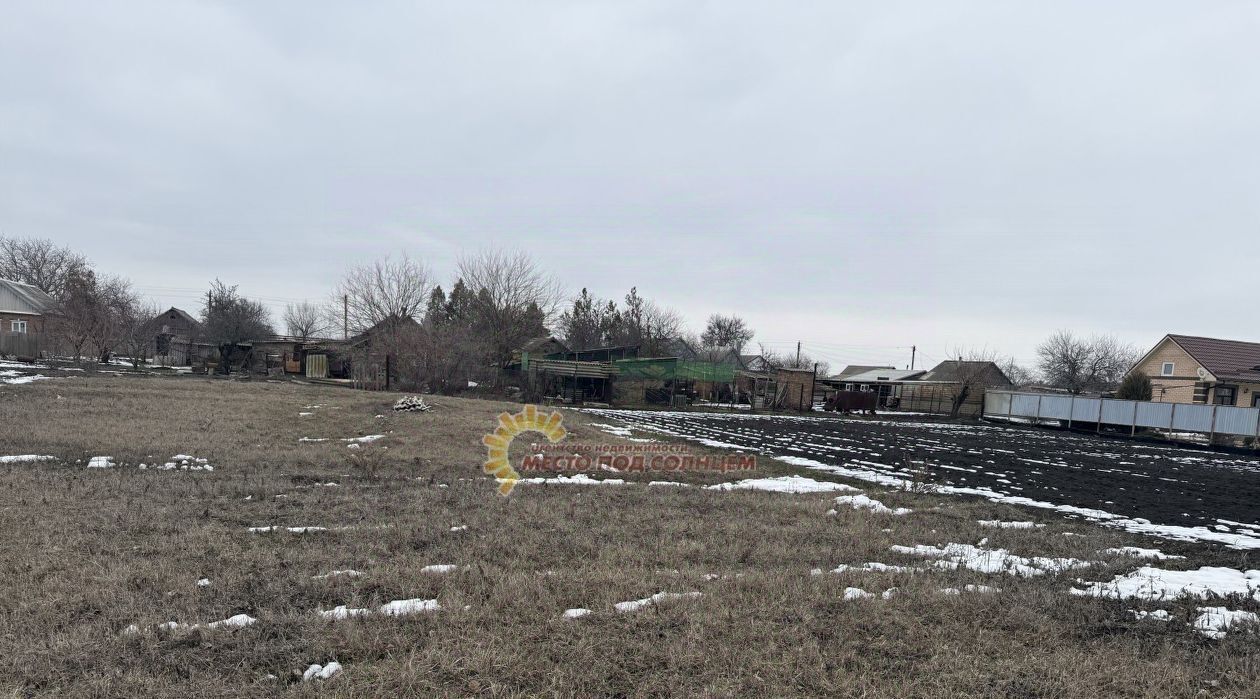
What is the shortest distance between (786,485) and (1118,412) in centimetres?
2730

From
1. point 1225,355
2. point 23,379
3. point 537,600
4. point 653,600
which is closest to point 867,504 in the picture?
point 653,600

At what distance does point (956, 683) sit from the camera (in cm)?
313

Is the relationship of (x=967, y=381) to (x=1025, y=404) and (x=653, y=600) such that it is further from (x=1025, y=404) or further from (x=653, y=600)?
(x=653, y=600)

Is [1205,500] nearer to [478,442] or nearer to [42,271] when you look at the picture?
[478,442]

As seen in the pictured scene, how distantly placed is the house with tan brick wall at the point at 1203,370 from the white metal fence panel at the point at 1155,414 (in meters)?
7.32

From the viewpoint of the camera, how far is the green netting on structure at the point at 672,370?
32966 mm

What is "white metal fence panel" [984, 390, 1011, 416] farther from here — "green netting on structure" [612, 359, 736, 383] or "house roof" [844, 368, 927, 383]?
"house roof" [844, 368, 927, 383]

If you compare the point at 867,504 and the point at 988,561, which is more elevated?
the point at 988,561

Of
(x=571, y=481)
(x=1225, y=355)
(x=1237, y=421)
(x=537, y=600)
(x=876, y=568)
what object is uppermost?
(x=1225, y=355)

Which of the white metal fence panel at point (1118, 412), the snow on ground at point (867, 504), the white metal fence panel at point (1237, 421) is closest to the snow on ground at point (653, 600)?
the snow on ground at point (867, 504)

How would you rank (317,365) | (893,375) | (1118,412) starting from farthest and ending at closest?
(893,375) < (317,365) < (1118,412)

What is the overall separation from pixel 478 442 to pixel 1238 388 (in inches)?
1557

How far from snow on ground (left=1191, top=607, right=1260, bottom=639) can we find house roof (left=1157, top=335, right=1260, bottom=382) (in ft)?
127

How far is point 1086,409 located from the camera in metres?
30.1
